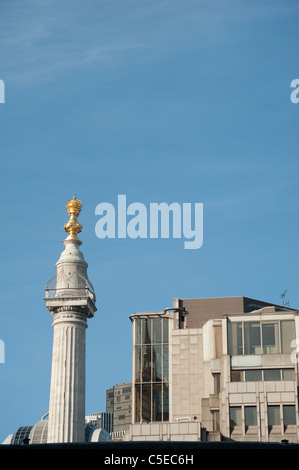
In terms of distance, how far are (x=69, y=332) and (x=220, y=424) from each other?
111ft

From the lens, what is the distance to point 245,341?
75.2m

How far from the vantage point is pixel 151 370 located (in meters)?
82.2

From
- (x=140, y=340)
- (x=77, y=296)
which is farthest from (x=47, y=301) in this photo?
(x=140, y=340)

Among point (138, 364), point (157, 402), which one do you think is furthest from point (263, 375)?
point (138, 364)

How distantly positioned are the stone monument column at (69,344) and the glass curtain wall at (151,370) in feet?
65.6

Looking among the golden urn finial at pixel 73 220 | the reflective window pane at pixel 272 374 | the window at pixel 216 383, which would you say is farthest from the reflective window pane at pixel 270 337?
the golden urn finial at pixel 73 220

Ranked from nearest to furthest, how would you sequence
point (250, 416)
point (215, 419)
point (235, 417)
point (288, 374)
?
point (250, 416), point (235, 417), point (288, 374), point (215, 419)

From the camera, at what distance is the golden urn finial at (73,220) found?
114m

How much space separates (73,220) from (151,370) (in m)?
36.8

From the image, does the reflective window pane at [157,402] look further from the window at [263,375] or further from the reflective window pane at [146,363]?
the window at [263,375]

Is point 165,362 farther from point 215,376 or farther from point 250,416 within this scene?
point 250,416

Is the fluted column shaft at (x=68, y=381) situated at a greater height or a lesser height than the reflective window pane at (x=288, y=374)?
greater

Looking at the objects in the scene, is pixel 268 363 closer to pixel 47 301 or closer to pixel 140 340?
pixel 140 340
